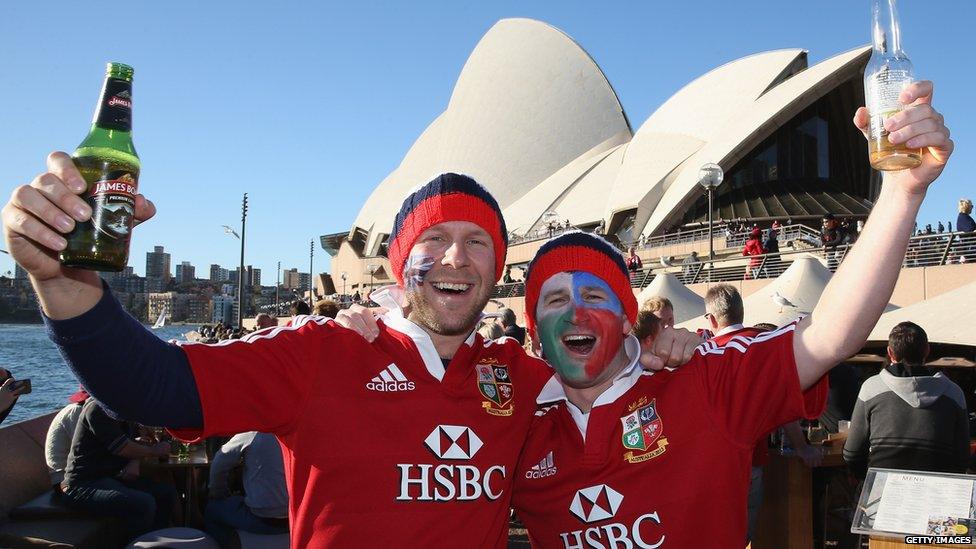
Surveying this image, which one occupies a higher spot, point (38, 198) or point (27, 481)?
point (38, 198)

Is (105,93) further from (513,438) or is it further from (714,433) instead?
(714,433)

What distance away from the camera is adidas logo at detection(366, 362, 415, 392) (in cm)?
183

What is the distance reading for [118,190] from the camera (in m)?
1.35

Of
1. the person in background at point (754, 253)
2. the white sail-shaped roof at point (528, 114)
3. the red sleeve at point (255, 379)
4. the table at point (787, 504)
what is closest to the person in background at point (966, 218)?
the person in background at point (754, 253)

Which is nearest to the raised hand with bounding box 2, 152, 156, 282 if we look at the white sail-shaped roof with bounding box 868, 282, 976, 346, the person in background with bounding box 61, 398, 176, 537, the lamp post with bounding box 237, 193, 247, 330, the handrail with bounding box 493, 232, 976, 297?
the person in background with bounding box 61, 398, 176, 537

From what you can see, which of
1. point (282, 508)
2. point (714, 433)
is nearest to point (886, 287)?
point (714, 433)

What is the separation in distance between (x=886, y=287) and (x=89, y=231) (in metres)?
1.77

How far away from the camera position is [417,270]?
2029mm

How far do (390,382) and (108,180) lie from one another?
86cm

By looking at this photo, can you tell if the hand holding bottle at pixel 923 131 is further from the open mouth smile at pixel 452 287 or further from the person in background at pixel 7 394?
the person in background at pixel 7 394

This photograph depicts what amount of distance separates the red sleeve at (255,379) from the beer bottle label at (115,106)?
0.55 m

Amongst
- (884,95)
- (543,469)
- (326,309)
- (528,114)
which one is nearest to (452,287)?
(543,469)

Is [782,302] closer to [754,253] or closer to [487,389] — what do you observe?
[487,389]

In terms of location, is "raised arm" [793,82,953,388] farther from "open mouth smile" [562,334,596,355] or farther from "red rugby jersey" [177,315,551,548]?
"red rugby jersey" [177,315,551,548]
